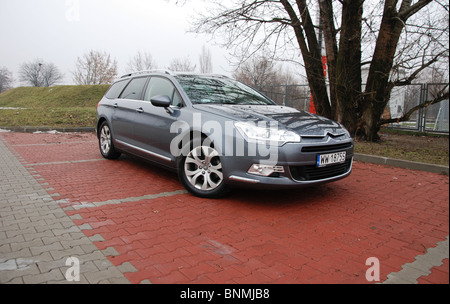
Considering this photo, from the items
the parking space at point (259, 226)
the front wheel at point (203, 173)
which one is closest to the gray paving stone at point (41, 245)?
the parking space at point (259, 226)

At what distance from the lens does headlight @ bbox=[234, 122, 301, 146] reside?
383 centimetres

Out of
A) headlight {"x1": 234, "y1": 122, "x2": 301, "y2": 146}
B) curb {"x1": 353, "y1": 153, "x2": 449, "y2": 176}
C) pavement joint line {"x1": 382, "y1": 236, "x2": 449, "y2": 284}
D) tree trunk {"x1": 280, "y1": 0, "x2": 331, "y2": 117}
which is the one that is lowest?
pavement joint line {"x1": 382, "y1": 236, "x2": 449, "y2": 284}

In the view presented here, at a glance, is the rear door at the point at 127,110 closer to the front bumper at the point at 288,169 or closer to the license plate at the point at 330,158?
the front bumper at the point at 288,169

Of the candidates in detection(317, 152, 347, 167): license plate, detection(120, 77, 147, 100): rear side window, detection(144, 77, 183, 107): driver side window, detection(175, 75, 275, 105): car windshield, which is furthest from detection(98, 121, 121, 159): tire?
detection(317, 152, 347, 167): license plate

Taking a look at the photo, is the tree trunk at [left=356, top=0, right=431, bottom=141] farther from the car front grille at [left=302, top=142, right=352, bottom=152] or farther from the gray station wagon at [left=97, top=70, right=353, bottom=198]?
the car front grille at [left=302, top=142, right=352, bottom=152]

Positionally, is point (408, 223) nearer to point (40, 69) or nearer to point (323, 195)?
point (323, 195)

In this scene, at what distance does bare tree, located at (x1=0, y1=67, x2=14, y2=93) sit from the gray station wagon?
76213 millimetres

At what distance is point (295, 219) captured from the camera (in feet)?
12.3

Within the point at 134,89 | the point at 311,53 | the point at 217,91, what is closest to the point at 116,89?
the point at 134,89

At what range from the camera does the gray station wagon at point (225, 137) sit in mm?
3840

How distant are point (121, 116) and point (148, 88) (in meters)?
0.84

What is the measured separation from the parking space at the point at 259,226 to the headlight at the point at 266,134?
0.84 m

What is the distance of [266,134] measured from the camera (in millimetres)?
3869
